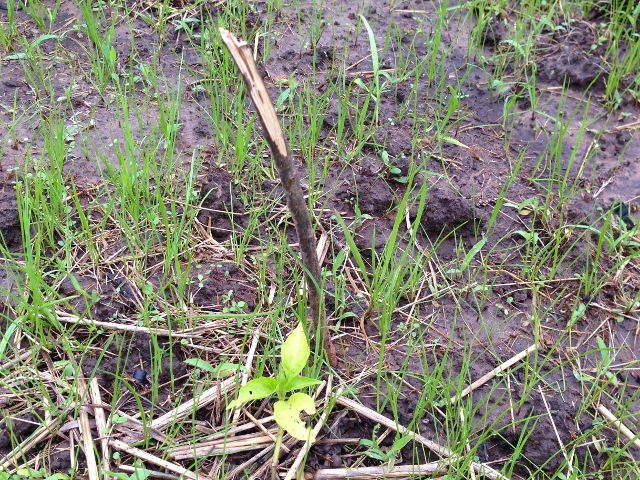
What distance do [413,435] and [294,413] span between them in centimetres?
31

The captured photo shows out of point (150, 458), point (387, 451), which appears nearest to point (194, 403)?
point (150, 458)

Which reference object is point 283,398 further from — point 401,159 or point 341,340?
point 401,159

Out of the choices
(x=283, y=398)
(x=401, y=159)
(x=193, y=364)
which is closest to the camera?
(x=283, y=398)

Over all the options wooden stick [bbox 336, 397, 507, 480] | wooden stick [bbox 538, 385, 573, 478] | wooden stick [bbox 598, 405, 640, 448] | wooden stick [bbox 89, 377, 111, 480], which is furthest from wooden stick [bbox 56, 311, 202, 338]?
wooden stick [bbox 598, 405, 640, 448]

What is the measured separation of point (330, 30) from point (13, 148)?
152 centimetres

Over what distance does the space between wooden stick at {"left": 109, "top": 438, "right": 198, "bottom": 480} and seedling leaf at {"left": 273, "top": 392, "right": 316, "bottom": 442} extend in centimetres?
28

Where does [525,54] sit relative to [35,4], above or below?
below

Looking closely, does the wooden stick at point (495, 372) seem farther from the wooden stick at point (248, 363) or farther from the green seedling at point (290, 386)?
the wooden stick at point (248, 363)

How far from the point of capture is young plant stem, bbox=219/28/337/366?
1.15m

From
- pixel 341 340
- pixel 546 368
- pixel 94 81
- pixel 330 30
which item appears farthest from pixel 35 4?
pixel 546 368

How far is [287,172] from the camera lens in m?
1.30

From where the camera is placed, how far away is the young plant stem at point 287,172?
1146mm

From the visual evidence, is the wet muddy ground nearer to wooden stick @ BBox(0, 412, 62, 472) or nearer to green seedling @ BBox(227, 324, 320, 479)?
wooden stick @ BBox(0, 412, 62, 472)

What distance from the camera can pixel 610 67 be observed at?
2.82m
